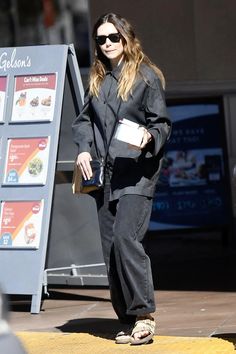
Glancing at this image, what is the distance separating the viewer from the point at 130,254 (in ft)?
23.2

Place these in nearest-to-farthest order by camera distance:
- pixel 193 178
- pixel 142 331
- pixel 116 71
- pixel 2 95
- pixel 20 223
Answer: pixel 142 331
pixel 116 71
pixel 20 223
pixel 2 95
pixel 193 178

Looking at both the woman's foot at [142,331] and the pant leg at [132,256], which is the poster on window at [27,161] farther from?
the woman's foot at [142,331]

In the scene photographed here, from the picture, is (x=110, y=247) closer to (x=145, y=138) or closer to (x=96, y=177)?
(x=96, y=177)

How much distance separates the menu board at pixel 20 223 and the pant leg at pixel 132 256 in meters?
1.71

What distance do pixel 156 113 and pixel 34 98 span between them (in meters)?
1.96

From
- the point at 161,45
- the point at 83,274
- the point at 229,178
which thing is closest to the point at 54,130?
the point at 83,274

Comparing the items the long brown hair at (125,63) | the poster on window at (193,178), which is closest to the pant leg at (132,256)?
the long brown hair at (125,63)

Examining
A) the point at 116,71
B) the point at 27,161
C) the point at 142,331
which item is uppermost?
the point at 116,71

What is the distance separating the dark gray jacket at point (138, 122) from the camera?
23.3ft

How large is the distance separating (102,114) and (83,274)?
2495 millimetres

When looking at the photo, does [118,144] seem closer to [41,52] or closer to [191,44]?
[41,52]

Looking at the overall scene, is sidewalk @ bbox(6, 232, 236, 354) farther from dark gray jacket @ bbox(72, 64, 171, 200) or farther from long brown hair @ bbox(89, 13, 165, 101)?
long brown hair @ bbox(89, 13, 165, 101)

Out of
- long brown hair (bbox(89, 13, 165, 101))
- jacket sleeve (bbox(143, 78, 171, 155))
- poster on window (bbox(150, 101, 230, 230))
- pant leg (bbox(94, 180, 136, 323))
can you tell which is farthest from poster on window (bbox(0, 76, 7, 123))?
poster on window (bbox(150, 101, 230, 230))

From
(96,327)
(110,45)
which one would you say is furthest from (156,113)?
(96,327)
